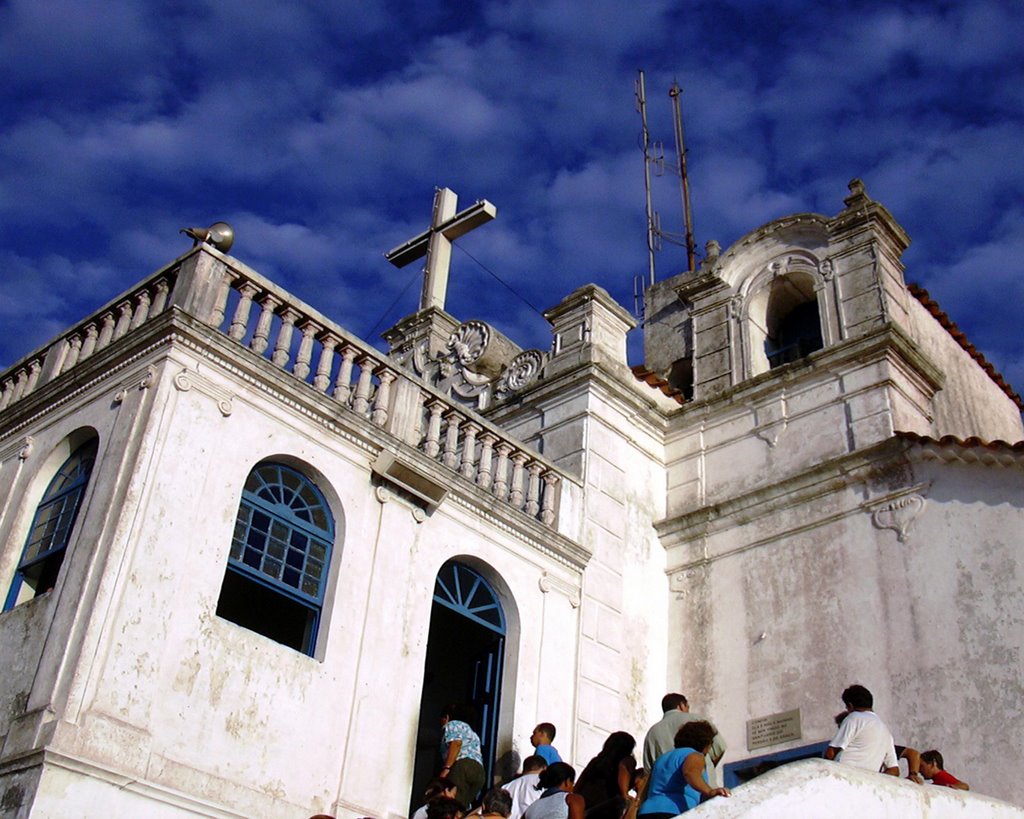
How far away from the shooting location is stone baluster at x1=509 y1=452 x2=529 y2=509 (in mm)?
13062

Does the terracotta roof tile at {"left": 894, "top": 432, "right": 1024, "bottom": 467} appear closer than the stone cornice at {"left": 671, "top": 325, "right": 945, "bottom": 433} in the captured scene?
Yes

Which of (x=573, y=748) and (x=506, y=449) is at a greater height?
(x=506, y=449)

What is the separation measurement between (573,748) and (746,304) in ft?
24.2

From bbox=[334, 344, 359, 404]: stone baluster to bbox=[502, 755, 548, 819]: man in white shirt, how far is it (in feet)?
13.4

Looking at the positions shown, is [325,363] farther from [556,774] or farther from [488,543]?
[556,774]

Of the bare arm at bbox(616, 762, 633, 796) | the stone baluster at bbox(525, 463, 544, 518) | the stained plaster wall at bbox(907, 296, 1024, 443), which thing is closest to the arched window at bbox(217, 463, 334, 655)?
the stone baluster at bbox(525, 463, 544, 518)

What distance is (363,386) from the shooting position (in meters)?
11.9

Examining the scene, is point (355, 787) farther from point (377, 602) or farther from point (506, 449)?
point (506, 449)

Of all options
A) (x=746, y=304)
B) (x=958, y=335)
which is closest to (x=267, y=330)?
(x=746, y=304)

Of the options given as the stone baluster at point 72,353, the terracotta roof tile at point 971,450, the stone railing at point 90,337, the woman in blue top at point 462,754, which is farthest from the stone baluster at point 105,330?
the terracotta roof tile at point 971,450

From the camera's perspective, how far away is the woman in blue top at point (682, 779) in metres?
7.00

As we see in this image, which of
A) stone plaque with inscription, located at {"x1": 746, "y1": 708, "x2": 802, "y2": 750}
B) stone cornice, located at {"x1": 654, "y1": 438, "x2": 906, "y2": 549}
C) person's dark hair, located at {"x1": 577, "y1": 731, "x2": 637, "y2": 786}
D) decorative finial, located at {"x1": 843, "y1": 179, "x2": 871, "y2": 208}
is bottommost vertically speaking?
person's dark hair, located at {"x1": 577, "y1": 731, "x2": 637, "y2": 786}

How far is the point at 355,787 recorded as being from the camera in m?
10.0

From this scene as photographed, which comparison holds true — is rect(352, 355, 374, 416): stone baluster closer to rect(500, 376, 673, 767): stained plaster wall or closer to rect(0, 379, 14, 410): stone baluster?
rect(500, 376, 673, 767): stained plaster wall
